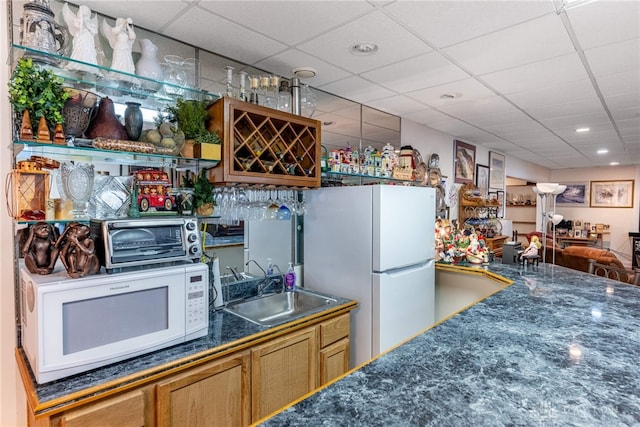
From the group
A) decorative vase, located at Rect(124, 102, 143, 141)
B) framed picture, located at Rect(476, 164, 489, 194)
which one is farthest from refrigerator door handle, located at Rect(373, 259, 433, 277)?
framed picture, located at Rect(476, 164, 489, 194)

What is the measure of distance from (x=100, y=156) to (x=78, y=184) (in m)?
0.20

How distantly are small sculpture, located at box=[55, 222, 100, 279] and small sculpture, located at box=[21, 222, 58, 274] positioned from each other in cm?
6

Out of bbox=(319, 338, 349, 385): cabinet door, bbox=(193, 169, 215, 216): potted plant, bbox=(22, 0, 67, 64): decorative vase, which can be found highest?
bbox=(22, 0, 67, 64): decorative vase

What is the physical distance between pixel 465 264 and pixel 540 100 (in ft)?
5.51

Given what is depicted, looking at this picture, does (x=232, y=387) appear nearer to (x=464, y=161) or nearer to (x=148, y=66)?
(x=148, y=66)

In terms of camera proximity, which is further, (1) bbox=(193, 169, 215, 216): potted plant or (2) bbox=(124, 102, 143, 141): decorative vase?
(1) bbox=(193, 169, 215, 216): potted plant

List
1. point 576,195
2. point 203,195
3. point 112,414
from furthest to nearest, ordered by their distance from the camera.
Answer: point 576,195, point 203,195, point 112,414

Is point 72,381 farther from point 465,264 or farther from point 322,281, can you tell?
point 465,264

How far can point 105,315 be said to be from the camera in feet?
4.44

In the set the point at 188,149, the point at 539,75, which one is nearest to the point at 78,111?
the point at 188,149

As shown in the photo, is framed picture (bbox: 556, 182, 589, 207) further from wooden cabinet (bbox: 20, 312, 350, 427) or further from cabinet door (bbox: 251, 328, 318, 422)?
cabinet door (bbox: 251, 328, 318, 422)

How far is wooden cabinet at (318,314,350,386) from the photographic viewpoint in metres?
2.14

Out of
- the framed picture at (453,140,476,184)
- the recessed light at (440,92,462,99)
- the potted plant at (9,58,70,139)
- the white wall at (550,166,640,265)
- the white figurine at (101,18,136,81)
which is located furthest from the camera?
the white wall at (550,166,640,265)

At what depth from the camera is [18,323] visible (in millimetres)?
1571
